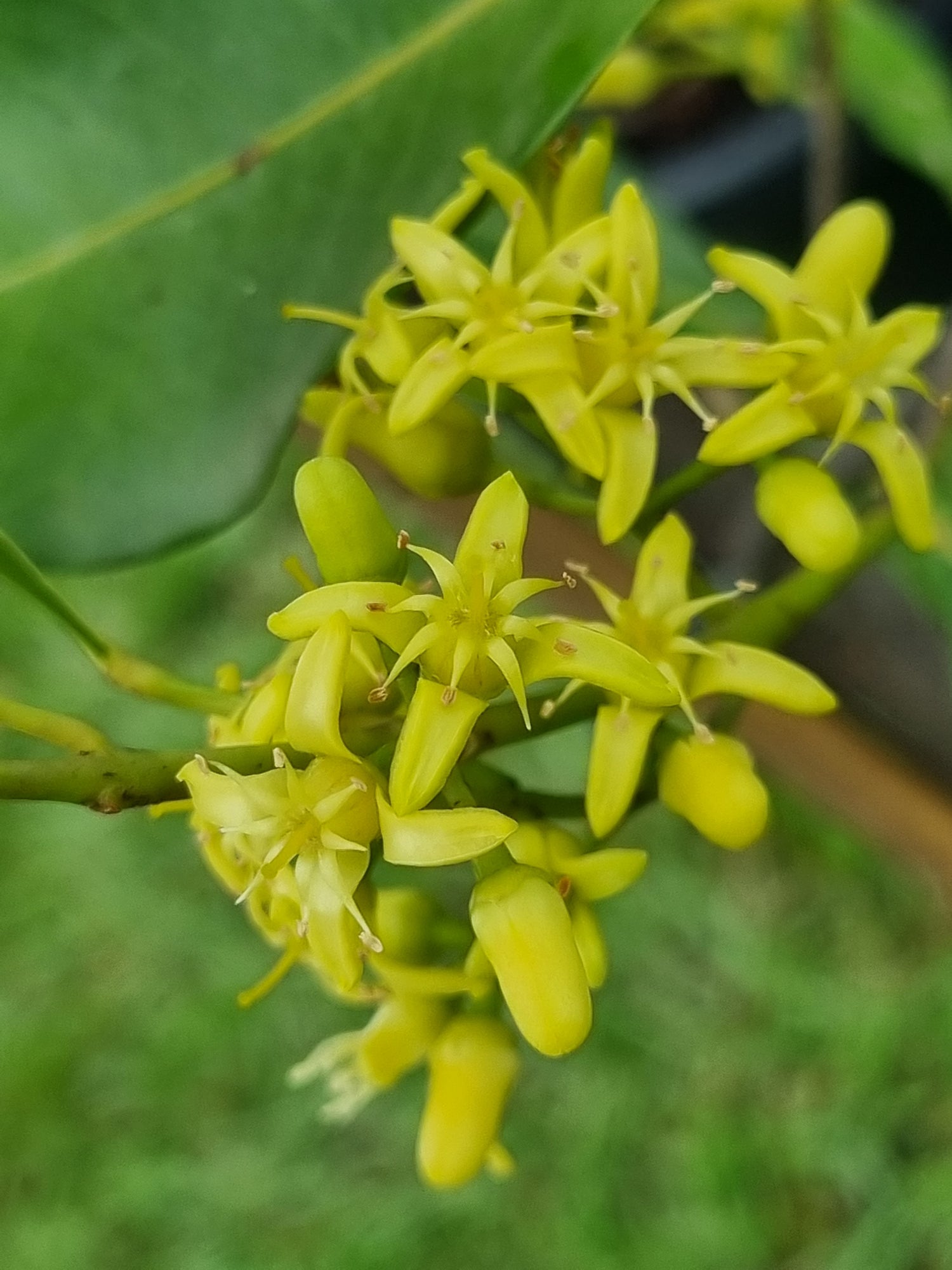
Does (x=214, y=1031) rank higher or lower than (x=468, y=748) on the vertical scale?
lower

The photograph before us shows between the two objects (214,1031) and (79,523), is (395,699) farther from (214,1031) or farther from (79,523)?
(214,1031)

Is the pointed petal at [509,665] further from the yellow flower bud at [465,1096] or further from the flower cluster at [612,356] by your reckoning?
the yellow flower bud at [465,1096]

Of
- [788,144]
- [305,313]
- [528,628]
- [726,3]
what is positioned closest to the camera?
[528,628]

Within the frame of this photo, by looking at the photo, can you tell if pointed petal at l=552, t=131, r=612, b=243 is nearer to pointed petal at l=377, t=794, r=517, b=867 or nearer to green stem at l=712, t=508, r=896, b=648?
green stem at l=712, t=508, r=896, b=648

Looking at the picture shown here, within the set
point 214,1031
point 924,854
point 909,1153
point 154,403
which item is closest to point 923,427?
point 154,403

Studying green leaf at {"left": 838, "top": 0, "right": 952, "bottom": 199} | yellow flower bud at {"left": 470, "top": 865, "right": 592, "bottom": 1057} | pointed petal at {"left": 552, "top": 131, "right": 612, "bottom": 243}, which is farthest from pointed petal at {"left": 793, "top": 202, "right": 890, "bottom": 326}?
green leaf at {"left": 838, "top": 0, "right": 952, "bottom": 199}
